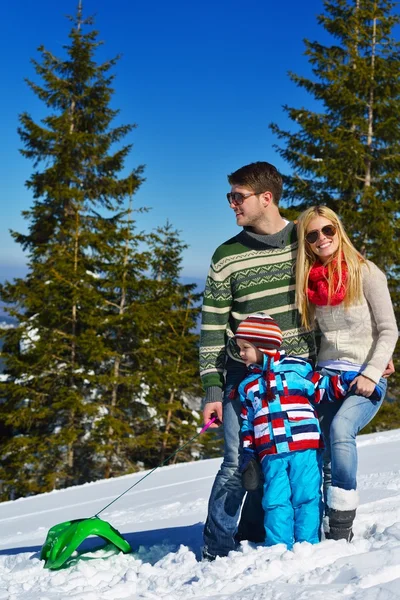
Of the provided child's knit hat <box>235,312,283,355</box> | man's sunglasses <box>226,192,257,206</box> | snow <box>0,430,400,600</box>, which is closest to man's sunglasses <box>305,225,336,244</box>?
man's sunglasses <box>226,192,257,206</box>

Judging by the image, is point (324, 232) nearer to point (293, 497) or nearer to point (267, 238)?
point (267, 238)

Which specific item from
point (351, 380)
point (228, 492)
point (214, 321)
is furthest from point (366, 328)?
→ point (228, 492)

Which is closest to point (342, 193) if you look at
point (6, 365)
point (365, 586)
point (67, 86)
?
point (67, 86)

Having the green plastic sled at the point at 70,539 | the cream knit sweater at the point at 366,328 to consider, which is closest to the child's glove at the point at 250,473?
the cream knit sweater at the point at 366,328

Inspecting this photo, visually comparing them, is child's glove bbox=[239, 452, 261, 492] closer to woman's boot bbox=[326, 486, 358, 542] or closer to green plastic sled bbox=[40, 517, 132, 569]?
woman's boot bbox=[326, 486, 358, 542]

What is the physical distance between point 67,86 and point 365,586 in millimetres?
17640

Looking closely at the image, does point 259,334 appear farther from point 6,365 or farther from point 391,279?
point 6,365

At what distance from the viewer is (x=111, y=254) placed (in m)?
16.1

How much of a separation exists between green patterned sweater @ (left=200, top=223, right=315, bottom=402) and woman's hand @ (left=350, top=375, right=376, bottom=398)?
337mm

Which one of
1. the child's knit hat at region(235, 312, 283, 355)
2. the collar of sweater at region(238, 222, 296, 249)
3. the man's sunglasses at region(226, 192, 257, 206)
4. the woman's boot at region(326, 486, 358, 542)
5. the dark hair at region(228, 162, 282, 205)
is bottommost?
the woman's boot at region(326, 486, 358, 542)

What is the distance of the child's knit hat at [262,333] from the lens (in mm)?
2963

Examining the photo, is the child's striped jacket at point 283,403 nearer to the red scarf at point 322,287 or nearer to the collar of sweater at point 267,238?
the red scarf at point 322,287

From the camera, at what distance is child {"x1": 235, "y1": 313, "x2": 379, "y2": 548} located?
114 inches

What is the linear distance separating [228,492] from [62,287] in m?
12.7
